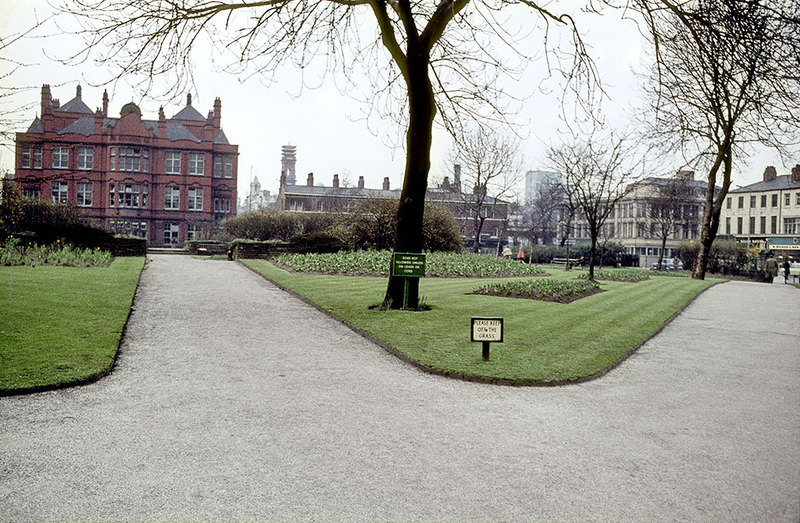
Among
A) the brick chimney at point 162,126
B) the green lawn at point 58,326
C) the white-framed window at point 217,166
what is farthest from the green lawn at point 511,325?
the brick chimney at point 162,126

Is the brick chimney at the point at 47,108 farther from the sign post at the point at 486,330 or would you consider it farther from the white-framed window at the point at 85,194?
the sign post at the point at 486,330

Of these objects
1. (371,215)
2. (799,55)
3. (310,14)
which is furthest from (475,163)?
(799,55)

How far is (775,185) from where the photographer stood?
3164 inches

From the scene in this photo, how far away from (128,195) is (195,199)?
7065 mm

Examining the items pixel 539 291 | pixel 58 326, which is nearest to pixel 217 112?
pixel 539 291

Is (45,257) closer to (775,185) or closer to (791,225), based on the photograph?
(791,225)

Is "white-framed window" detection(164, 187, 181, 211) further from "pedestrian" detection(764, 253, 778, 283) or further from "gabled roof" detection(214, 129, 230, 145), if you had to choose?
"pedestrian" detection(764, 253, 778, 283)

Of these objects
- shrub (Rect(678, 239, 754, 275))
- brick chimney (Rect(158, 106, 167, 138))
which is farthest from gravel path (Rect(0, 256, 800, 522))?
brick chimney (Rect(158, 106, 167, 138))

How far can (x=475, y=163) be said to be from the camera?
147 ft

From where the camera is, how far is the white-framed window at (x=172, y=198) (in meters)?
72.9

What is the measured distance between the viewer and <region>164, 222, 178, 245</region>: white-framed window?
72.8 metres

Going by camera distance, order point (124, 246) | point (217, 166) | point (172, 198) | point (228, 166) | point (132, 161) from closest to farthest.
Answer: point (124, 246) → point (132, 161) → point (172, 198) → point (217, 166) → point (228, 166)

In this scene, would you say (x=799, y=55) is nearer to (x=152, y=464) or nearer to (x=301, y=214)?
(x=152, y=464)

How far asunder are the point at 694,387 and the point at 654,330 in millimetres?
5088
